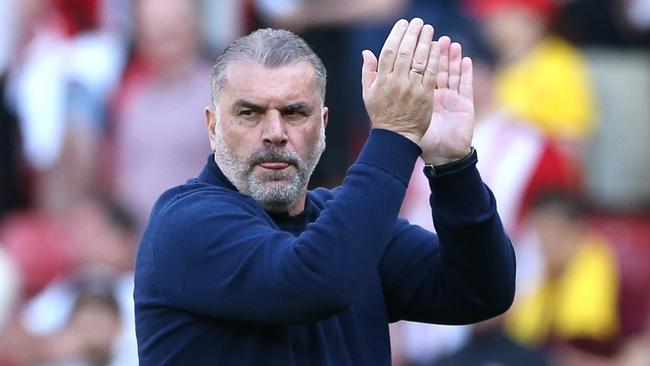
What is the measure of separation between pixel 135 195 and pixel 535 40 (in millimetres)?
2257

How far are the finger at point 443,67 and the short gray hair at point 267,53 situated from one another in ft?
0.88

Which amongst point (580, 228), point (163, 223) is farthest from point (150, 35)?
point (163, 223)

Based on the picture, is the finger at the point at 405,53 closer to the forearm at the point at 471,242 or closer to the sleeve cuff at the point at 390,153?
the sleeve cuff at the point at 390,153

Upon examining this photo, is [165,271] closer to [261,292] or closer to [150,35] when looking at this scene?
[261,292]

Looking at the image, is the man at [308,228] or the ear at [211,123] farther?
the ear at [211,123]

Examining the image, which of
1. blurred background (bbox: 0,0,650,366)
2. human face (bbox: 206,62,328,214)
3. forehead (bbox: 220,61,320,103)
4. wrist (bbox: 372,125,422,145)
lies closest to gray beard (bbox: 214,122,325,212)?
human face (bbox: 206,62,328,214)

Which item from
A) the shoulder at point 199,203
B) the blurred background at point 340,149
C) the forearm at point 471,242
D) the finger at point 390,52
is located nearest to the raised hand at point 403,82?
the finger at point 390,52

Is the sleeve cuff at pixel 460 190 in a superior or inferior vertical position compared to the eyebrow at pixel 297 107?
inferior

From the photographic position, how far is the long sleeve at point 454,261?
3.37 meters

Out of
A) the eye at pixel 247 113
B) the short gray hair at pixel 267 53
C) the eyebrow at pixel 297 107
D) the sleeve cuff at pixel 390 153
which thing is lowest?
the sleeve cuff at pixel 390 153

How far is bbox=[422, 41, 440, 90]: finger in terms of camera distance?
10.5ft

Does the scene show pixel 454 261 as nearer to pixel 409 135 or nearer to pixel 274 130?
pixel 409 135

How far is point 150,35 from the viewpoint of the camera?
7.87 metres

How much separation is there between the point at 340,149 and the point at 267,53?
3.93m
